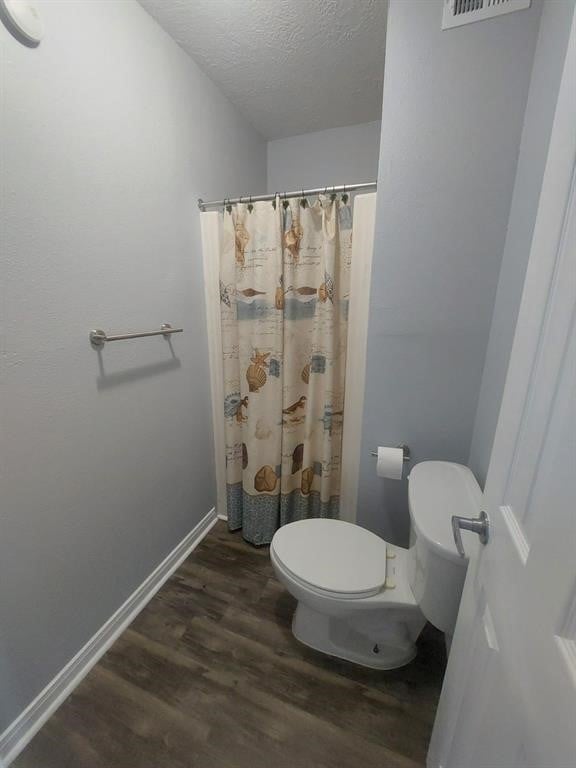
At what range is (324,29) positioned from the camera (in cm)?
121

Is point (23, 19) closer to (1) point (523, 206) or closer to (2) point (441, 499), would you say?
(1) point (523, 206)

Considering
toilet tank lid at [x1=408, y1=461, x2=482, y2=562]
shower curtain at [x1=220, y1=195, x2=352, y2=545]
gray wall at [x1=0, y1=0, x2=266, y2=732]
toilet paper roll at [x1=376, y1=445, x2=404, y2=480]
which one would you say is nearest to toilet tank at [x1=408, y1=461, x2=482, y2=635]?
toilet tank lid at [x1=408, y1=461, x2=482, y2=562]

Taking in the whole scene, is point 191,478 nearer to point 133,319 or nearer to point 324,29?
point 133,319

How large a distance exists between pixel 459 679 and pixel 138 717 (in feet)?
3.45

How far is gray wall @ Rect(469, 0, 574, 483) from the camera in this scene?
0.79 meters

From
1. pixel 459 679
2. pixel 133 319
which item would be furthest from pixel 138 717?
pixel 133 319

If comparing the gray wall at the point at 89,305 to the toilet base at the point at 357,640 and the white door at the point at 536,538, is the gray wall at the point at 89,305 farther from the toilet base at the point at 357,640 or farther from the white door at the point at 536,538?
the white door at the point at 536,538

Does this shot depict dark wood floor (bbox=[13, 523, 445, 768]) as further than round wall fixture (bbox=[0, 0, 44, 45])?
Yes

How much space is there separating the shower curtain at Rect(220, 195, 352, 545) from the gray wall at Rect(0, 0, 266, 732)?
245 mm

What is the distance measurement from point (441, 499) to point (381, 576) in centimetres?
36

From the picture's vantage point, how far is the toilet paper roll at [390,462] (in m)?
1.25

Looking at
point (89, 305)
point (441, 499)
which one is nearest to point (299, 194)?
point (89, 305)

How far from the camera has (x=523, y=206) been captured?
0.91 metres

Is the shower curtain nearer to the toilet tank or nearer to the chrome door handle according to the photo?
the toilet tank
